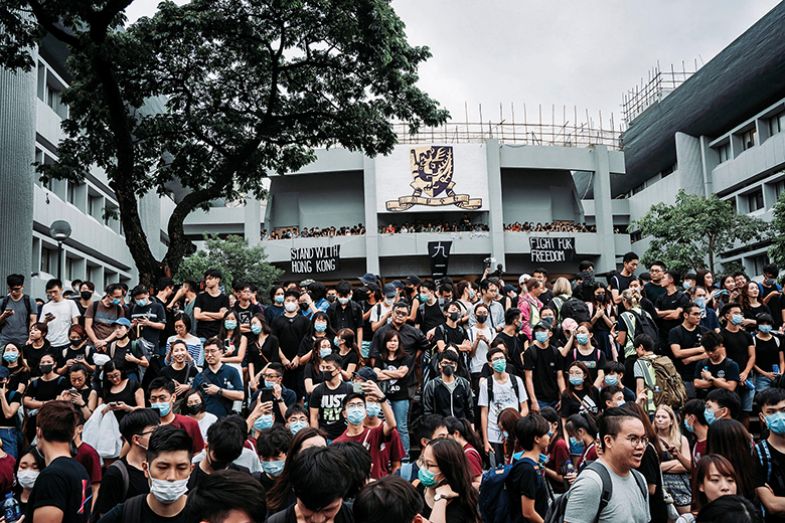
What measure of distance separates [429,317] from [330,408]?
3288 millimetres

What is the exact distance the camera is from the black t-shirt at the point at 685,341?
9203mm

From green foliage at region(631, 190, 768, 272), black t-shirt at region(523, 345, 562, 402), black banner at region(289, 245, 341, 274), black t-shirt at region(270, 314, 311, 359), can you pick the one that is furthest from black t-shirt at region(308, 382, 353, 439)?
black banner at region(289, 245, 341, 274)

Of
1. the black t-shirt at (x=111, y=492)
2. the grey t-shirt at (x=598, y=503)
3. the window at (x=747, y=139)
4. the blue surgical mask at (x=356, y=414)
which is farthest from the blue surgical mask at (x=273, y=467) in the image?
the window at (x=747, y=139)

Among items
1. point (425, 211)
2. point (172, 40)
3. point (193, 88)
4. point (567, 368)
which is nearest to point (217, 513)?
point (567, 368)

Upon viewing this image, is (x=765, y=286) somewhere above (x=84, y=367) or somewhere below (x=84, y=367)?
above

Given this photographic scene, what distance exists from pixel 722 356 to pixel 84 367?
773 cm

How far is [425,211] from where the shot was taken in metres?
38.3

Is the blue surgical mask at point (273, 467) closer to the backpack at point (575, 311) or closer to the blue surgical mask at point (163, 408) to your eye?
the blue surgical mask at point (163, 408)

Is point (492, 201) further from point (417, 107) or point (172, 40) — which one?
point (172, 40)

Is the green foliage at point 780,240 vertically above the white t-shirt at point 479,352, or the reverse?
the green foliage at point 780,240

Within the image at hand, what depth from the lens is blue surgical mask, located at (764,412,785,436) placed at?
4.69 meters

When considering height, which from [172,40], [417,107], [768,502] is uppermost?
[172,40]

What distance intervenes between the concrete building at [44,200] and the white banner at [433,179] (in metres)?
13.3

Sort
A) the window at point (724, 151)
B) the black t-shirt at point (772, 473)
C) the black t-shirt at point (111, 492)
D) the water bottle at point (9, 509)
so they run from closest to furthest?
1. the black t-shirt at point (111, 492)
2. the black t-shirt at point (772, 473)
3. the water bottle at point (9, 509)
4. the window at point (724, 151)
